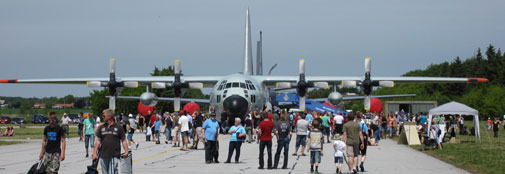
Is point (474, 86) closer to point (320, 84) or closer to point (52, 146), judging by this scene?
point (320, 84)

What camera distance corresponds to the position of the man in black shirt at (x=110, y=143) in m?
10.8

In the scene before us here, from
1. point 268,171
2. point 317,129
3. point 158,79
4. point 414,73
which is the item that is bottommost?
point 268,171

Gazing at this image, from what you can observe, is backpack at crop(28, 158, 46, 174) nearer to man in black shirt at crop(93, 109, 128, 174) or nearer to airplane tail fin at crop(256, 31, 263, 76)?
man in black shirt at crop(93, 109, 128, 174)

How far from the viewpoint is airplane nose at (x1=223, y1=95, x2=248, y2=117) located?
2872cm

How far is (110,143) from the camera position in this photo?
10805 mm

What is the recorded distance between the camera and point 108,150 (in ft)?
35.3

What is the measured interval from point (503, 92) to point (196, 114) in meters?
59.0

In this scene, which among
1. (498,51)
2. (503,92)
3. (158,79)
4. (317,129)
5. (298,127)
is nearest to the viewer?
(317,129)

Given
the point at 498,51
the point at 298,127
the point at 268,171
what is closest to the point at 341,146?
the point at 268,171

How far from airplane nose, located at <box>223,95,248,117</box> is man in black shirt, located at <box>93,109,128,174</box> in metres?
17.8

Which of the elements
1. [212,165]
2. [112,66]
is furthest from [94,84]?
[212,165]

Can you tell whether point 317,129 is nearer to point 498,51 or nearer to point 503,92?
point 503,92

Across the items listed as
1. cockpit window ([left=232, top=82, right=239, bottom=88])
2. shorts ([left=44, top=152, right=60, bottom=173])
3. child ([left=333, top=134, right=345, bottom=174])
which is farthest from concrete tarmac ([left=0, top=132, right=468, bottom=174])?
cockpit window ([left=232, top=82, right=239, bottom=88])

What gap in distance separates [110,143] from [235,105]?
17949mm
